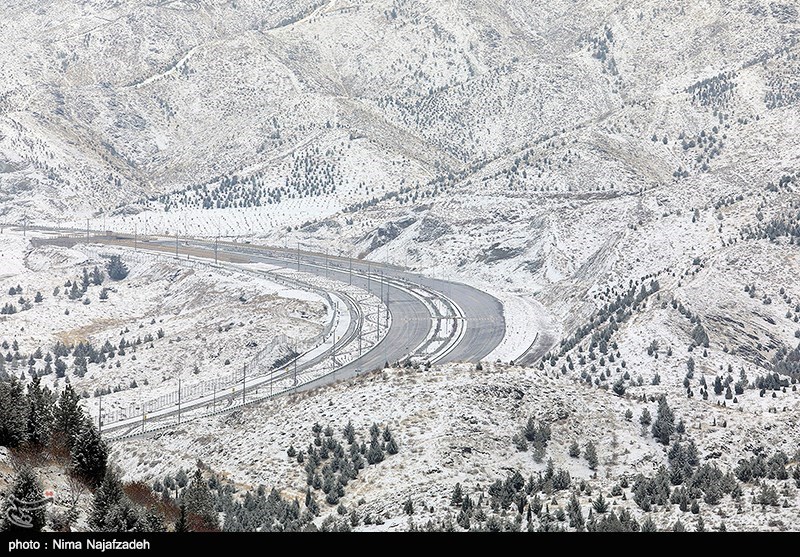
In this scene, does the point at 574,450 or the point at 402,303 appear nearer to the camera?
the point at 574,450

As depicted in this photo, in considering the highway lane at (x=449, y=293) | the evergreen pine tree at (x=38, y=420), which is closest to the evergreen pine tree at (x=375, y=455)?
the evergreen pine tree at (x=38, y=420)

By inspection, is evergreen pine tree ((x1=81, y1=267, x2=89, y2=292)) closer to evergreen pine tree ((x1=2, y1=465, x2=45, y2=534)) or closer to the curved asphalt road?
the curved asphalt road

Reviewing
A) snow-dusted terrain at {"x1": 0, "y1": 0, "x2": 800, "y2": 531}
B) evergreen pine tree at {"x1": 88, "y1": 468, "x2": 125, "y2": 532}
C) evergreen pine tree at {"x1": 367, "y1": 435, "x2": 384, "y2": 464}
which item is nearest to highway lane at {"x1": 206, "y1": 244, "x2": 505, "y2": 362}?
snow-dusted terrain at {"x1": 0, "y1": 0, "x2": 800, "y2": 531}

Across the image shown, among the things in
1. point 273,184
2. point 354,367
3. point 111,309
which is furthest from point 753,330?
point 273,184

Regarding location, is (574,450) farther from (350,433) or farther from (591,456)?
(350,433)

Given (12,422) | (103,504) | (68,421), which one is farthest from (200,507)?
(103,504)

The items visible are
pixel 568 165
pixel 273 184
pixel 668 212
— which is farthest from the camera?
pixel 273 184

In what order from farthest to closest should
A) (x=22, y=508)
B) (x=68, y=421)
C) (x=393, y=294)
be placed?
1. (x=393, y=294)
2. (x=68, y=421)
3. (x=22, y=508)

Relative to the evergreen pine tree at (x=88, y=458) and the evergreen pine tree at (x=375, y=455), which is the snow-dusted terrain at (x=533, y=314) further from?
the evergreen pine tree at (x=88, y=458)

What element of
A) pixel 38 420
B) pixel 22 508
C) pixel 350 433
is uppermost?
pixel 38 420

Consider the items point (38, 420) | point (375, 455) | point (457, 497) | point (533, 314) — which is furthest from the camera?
point (533, 314)
